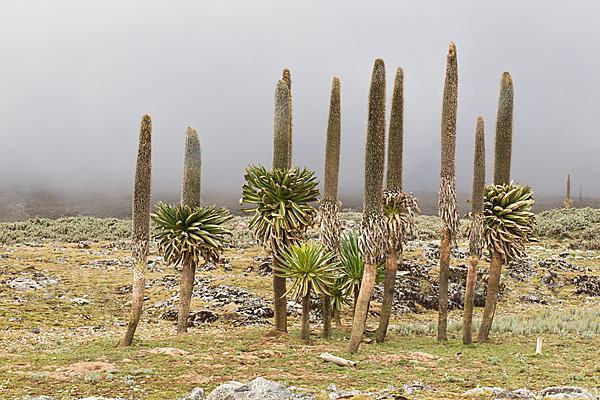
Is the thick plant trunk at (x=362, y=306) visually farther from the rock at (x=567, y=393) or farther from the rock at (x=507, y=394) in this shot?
the rock at (x=567, y=393)

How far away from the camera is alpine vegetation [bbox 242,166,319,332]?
46.0ft

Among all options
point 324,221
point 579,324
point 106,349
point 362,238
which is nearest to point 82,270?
point 106,349

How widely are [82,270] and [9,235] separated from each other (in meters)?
21.5

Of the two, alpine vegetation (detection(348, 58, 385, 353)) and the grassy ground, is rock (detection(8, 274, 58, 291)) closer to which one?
the grassy ground

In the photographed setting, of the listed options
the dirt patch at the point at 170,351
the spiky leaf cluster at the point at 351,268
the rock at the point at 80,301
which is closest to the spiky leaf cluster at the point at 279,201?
the spiky leaf cluster at the point at 351,268

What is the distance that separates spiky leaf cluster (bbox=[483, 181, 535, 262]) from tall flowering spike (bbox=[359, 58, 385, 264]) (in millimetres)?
3886

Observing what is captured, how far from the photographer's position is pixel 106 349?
12.7 metres

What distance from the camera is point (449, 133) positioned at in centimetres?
1432

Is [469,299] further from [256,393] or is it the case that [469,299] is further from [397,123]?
[256,393]

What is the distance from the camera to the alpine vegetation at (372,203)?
12.7 m

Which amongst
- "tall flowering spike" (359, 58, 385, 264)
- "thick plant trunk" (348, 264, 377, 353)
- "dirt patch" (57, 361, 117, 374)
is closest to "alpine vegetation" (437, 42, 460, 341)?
"tall flowering spike" (359, 58, 385, 264)

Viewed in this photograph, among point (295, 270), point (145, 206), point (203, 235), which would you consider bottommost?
point (295, 270)

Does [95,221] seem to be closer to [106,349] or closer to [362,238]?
[106,349]

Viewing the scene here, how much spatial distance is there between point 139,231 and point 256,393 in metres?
7.55
